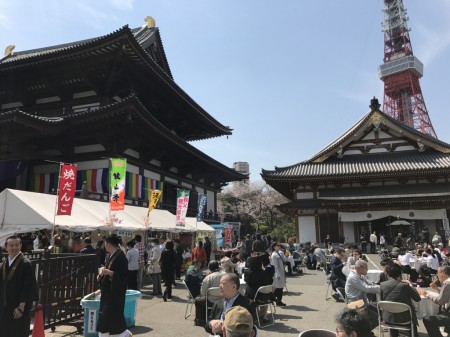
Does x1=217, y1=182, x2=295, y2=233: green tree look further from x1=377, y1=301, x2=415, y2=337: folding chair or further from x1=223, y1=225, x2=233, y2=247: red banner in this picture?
x1=377, y1=301, x2=415, y2=337: folding chair

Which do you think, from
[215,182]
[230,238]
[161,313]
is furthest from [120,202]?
[215,182]

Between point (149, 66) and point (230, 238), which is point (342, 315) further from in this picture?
point (230, 238)

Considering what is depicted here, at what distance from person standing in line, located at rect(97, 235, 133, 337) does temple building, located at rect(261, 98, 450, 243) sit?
2125 cm

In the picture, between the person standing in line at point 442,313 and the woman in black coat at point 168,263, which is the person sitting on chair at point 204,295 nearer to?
the woman in black coat at point 168,263

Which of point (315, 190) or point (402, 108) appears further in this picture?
point (402, 108)

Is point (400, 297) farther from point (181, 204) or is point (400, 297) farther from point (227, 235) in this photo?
point (227, 235)

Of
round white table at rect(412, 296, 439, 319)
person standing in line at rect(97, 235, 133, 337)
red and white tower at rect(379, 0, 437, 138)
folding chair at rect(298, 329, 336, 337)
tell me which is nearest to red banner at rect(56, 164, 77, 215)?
person standing in line at rect(97, 235, 133, 337)

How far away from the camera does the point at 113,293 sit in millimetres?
4785

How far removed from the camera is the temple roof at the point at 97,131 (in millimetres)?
14320

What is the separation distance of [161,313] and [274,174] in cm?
1922

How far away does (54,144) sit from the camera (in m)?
16.9

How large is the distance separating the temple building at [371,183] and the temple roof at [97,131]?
10.3 meters

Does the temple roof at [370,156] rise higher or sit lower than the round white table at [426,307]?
higher

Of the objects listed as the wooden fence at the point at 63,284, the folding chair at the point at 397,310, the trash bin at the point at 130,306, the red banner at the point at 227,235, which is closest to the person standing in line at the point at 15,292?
the wooden fence at the point at 63,284
